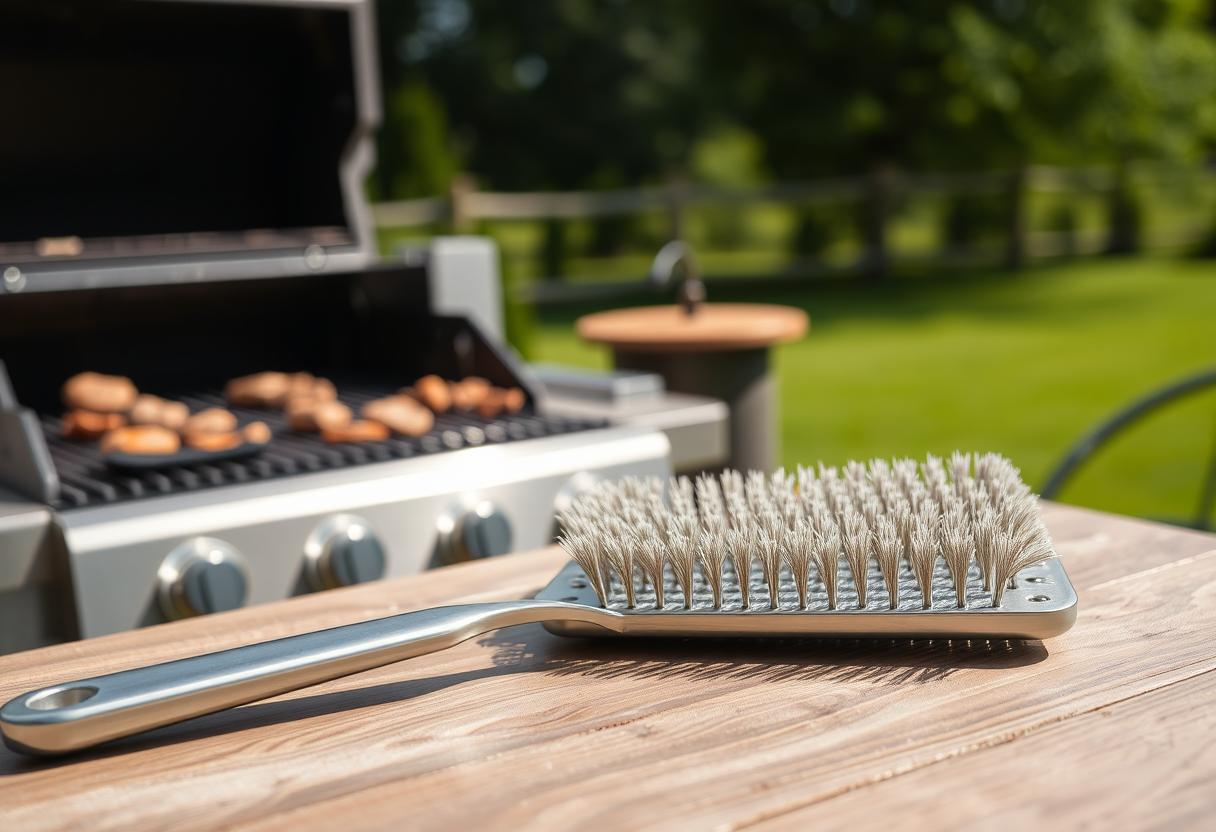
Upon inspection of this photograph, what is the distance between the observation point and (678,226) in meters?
13.4

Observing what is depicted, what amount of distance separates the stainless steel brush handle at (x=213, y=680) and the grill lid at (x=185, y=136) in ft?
4.29

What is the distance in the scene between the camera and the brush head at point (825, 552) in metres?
0.89

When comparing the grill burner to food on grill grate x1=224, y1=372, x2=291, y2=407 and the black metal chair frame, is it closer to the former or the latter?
food on grill grate x1=224, y1=372, x2=291, y2=407

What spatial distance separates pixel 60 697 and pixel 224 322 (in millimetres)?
1623

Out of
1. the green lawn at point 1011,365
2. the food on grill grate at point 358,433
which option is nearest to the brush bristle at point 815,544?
the food on grill grate at point 358,433

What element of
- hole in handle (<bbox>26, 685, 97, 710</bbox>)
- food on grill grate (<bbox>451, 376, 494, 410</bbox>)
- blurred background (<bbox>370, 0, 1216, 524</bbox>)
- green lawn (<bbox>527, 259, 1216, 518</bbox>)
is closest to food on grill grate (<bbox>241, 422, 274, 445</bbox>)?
food on grill grate (<bbox>451, 376, 494, 410</bbox>)

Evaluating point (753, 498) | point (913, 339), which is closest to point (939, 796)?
point (753, 498)

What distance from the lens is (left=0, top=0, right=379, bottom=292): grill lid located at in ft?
6.96

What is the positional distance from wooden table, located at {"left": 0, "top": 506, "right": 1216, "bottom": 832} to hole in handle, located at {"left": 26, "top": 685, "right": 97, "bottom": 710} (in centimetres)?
4

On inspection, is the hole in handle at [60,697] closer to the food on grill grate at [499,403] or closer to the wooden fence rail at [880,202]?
the food on grill grate at [499,403]

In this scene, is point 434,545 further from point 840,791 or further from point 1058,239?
point 1058,239

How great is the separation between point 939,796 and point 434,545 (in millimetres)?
1089

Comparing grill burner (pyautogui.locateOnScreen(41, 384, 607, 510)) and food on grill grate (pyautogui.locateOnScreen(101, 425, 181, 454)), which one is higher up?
food on grill grate (pyautogui.locateOnScreen(101, 425, 181, 454))

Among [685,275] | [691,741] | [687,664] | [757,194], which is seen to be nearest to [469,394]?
[685,275]
